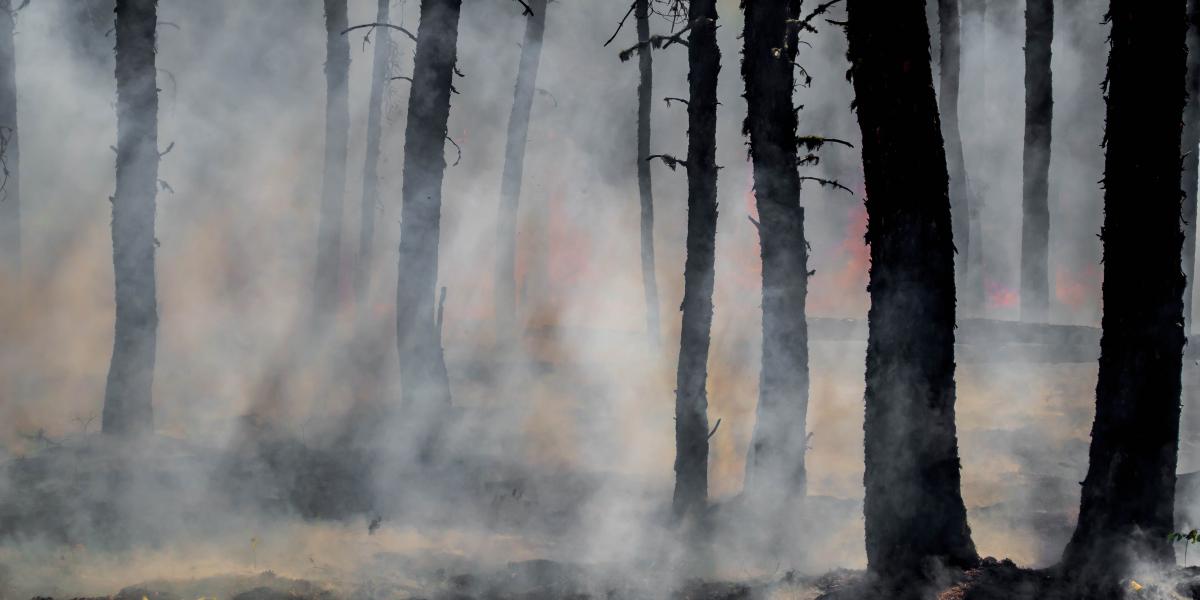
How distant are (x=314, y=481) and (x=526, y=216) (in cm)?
2231

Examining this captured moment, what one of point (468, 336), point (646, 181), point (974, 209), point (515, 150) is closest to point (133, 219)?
point (468, 336)

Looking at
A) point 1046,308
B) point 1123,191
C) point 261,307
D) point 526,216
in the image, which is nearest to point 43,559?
point 1123,191

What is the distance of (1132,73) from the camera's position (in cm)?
570

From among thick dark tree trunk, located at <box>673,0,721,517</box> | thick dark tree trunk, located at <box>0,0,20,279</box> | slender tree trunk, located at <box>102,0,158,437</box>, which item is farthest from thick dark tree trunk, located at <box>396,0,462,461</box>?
thick dark tree trunk, located at <box>0,0,20,279</box>

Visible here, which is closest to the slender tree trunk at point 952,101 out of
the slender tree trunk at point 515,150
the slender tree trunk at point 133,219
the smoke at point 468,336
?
the smoke at point 468,336

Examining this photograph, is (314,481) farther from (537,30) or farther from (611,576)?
(537,30)

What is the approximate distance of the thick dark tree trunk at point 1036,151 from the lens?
18109 mm

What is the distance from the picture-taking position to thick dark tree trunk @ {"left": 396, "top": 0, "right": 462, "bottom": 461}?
11000 millimetres

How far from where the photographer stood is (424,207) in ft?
36.2

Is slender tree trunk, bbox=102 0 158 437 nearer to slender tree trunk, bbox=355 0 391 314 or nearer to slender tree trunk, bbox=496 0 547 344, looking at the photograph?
slender tree trunk, bbox=355 0 391 314

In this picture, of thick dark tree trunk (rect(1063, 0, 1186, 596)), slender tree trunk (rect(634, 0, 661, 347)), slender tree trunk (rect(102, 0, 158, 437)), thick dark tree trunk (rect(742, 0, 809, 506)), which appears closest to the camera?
thick dark tree trunk (rect(1063, 0, 1186, 596))

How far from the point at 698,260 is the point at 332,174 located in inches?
404

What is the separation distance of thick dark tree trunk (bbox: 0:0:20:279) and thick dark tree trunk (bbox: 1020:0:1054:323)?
17496 millimetres

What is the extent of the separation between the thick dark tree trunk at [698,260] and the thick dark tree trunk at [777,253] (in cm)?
41
